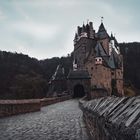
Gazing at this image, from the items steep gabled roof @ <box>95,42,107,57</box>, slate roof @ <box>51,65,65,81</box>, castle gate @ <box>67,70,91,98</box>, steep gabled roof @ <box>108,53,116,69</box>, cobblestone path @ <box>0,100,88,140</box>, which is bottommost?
cobblestone path @ <box>0,100,88,140</box>

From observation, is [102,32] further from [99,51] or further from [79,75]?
[79,75]

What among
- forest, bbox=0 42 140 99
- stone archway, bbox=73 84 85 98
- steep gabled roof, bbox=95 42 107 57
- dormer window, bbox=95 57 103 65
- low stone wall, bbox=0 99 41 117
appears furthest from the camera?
steep gabled roof, bbox=95 42 107 57

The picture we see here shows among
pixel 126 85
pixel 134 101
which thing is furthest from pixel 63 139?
pixel 126 85

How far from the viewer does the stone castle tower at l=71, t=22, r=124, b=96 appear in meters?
77.7

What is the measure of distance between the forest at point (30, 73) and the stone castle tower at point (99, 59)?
1146cm

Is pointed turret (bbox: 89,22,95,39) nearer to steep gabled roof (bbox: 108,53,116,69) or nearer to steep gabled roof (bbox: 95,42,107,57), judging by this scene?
steep gabled roof (bbox: 95,42,107,57)

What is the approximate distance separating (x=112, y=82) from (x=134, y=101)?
7669 centimetres

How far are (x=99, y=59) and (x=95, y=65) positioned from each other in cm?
200

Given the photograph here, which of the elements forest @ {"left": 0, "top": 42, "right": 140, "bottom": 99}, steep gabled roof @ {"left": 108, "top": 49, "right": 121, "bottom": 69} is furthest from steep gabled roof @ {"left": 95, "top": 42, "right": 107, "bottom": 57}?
forest @ {"left": 0, "top": 42, "right": 140, "bottom": 99}

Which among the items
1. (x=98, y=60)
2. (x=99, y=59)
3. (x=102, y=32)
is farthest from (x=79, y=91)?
(x=102, y=32)

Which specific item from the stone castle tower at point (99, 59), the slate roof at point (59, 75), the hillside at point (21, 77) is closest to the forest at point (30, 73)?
the hillside at point (21, 77)

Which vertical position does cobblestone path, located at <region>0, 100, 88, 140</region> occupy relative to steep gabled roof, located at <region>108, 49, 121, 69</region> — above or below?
below

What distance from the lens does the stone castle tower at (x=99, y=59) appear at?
77.7 meters

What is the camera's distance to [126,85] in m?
103
